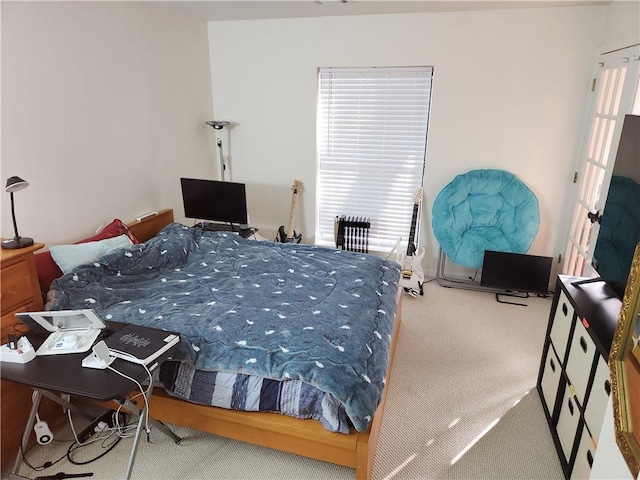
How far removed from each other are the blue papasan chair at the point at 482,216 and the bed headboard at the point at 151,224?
2347mm

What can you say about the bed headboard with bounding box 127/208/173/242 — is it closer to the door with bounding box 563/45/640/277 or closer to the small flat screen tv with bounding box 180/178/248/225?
the small flat screen tv with bounding box 180/178/248/225

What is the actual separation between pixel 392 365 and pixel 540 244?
196cm

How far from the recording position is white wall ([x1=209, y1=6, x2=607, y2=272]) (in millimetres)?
3264

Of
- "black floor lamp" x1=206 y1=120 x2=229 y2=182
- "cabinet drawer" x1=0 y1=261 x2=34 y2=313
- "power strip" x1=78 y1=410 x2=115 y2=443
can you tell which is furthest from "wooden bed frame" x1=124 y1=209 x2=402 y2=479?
"black floor lamp" x1=206 y1=120 x2=229 y2=182

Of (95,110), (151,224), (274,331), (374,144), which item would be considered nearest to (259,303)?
(274,331)

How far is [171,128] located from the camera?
11.7 feet

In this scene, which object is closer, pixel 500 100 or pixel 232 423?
pixel 232 423

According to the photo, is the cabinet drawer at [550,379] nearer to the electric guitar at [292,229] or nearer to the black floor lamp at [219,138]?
the electric guitar at [292,229]

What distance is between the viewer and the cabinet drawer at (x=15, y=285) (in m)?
1.84

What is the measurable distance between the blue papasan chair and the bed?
970mm

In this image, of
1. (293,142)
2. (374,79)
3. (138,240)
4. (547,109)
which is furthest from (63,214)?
(547,109)

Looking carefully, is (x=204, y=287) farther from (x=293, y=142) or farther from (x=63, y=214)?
(x=293, y=142)

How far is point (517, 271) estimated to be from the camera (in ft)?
11.6

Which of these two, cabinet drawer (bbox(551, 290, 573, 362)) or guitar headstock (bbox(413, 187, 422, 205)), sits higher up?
guitar headstock (bbox(413, 187, 422, 205))
